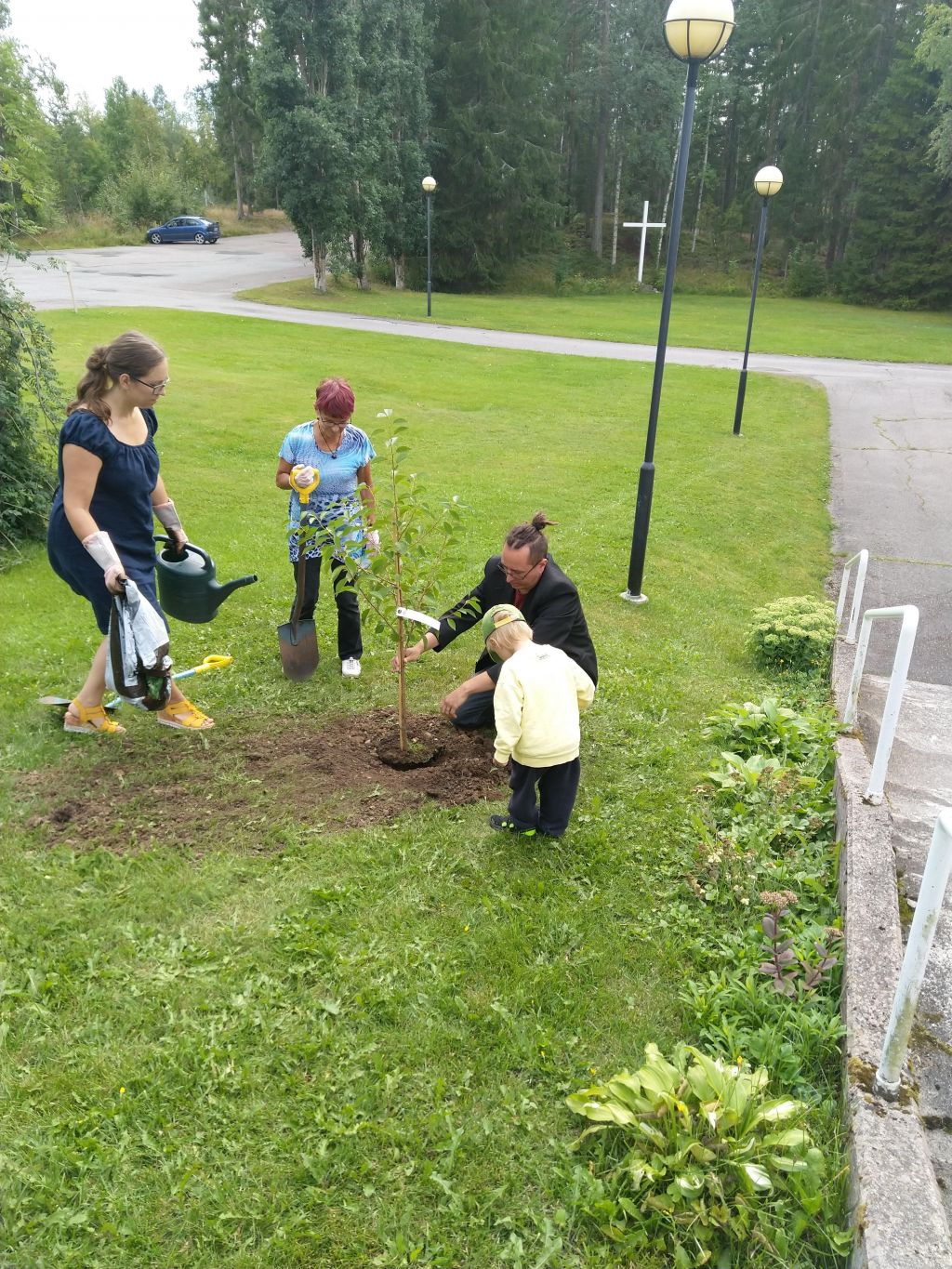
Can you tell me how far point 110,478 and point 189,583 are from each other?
90cm

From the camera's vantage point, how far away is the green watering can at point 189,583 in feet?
16.0

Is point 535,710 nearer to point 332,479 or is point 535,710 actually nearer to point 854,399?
point 332,479

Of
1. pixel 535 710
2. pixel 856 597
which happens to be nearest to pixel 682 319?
pixel 856 597

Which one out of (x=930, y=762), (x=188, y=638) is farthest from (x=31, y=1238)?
(x=930, y=762)

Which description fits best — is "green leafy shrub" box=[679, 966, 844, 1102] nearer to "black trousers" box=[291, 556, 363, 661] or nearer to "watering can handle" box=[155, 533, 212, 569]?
"black trousers" box=[291, 556, 363, 661]

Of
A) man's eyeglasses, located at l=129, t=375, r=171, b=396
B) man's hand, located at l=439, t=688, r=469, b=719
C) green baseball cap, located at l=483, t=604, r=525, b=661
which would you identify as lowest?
man's hand, located at l=439, t=688, r=469, b=719

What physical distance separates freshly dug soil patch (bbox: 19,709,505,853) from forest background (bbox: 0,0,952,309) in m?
27.7

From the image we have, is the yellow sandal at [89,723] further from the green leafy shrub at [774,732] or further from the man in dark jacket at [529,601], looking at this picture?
the green leafy shrub at [774,732]

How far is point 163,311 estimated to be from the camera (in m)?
23.0

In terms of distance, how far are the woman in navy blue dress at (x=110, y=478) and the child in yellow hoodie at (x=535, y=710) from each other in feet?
5.98

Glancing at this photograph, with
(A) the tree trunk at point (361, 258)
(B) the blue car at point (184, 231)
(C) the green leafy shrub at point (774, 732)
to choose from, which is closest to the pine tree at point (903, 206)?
(A) the tree trunk at point (361, 258)

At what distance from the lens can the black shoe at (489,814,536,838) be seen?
3996 millimetres

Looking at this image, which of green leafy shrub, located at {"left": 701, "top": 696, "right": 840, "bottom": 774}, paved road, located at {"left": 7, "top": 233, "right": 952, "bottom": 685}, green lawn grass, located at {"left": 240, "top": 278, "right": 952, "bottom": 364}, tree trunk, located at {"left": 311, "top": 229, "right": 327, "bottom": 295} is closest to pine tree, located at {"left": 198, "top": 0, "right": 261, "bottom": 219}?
paved road, located at {"left": 7, "top": 233, "right": 952, "bottom": 685}

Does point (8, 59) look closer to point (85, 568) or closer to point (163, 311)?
point (85, 568)
